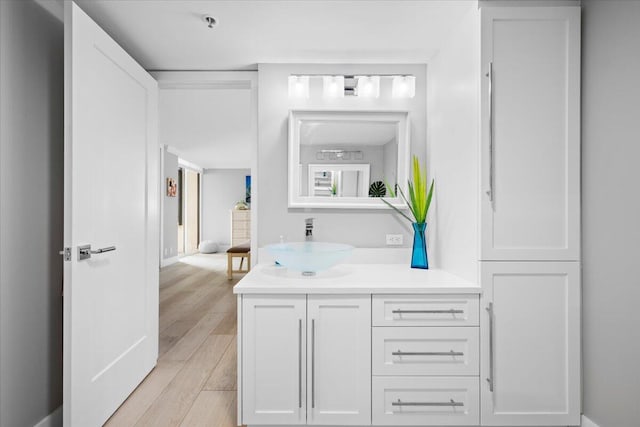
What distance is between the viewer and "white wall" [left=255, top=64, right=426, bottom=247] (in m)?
2.46

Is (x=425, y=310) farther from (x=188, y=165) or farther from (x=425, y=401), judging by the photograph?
(x=188, y=165)

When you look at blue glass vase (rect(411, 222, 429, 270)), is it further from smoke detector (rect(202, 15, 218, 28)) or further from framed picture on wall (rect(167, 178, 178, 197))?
framed picture on wall (rect(167, 178, 178, 197))

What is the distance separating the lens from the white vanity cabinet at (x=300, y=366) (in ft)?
5.76

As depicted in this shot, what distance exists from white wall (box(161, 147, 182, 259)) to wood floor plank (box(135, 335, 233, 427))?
4.54 metres

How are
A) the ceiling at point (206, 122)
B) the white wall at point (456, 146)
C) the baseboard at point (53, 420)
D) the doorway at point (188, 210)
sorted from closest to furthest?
the baseboard at point (53, 420) → the white wall at point (456, 146) → the ceiling at point (206, 122) → the doorway at point (188, 210)

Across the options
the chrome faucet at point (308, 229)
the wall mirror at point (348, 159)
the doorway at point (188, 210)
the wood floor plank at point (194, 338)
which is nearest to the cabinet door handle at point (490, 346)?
the wall mirror at point (348, 159)

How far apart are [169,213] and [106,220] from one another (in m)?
5.66

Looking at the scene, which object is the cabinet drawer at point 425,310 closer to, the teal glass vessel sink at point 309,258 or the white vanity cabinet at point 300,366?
the white vanity cabinet at point 300,366

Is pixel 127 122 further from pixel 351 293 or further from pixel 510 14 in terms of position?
pixel 510 14

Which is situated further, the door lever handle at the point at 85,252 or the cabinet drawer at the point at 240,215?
the cabinet drawer at the point at 240,215

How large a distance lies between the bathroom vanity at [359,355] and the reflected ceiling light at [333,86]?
54.0 inches

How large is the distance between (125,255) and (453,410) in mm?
2009

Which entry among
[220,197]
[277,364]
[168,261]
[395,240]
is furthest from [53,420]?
[220,197]

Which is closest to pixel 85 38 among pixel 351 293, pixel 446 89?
pixel 351 293
